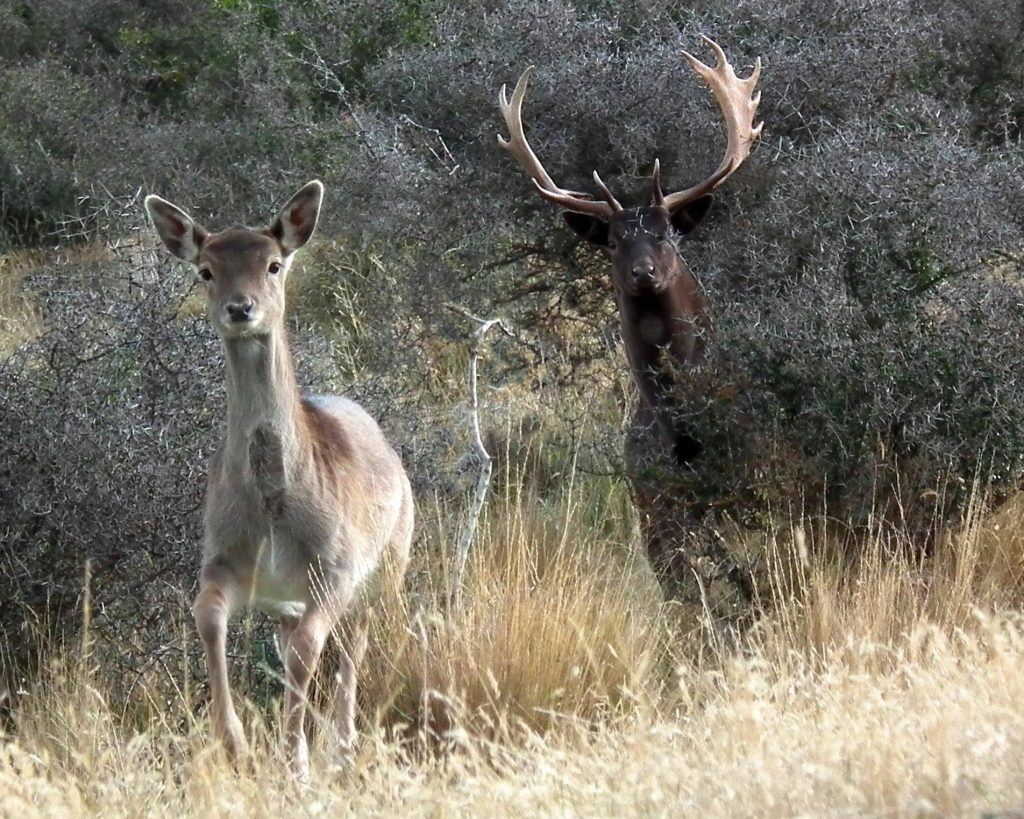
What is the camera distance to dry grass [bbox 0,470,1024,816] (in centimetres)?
414

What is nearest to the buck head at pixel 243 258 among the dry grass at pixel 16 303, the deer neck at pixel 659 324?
the deer neck at pixel 659 324

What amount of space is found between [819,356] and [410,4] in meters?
7.05

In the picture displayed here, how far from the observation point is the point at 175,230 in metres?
6.91

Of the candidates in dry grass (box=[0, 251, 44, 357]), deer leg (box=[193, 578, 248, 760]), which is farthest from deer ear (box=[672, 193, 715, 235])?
dry grass (box=[0, 251, 44, 357])

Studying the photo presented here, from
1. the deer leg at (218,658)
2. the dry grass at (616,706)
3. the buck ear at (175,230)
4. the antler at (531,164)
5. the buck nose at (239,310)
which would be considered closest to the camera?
the dry grass at (616,706)

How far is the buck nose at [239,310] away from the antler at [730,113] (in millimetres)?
3541

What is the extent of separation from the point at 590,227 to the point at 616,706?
3.50 m

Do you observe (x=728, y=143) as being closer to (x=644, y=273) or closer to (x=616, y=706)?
(x=644, y=273)

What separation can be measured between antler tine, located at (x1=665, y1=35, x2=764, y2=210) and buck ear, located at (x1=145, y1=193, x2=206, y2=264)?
3227 mm

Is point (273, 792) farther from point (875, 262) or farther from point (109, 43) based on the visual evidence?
point (109, 43)

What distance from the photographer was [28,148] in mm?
17562

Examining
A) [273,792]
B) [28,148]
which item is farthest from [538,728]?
[28,148]

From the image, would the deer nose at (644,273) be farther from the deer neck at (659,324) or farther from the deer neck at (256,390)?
the deer neck at (256,390)

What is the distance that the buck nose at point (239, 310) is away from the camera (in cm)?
→ 624
